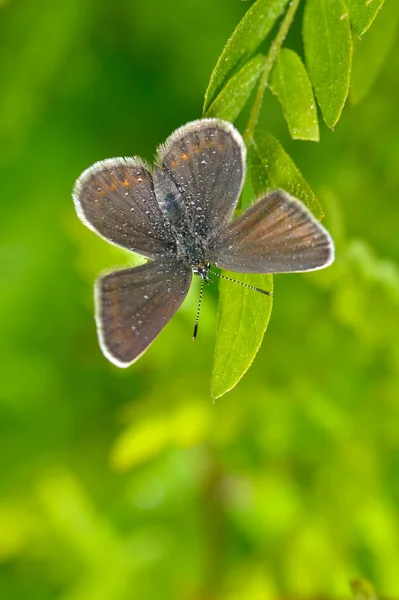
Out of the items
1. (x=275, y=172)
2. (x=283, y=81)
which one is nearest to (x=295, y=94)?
(x=283, y=81)

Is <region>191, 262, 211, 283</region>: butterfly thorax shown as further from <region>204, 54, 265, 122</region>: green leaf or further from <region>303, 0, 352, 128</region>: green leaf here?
<region>303, 0, 352, 128</region>: green leaf

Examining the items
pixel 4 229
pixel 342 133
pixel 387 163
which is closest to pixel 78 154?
pixel 4 229

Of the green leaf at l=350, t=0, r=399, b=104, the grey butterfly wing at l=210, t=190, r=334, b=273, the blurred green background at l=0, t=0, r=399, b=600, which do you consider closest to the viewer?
the grey butterfly wing at l=210, t=190, r=334, b=273

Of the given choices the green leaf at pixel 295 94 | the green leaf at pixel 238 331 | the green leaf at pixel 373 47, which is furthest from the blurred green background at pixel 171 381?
the green leaf at pixel 238 331

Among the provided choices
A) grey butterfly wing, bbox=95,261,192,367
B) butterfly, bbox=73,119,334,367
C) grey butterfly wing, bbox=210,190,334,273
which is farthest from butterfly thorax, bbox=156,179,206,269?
grey butterfly wing, bbox=210,190,334,273

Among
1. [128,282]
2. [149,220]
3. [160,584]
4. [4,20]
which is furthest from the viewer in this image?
[4,20]

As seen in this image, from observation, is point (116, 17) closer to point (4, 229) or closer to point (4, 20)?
point (4, 20)

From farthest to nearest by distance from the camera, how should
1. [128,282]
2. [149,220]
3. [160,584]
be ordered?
[160,584], [149,220], [128,282]

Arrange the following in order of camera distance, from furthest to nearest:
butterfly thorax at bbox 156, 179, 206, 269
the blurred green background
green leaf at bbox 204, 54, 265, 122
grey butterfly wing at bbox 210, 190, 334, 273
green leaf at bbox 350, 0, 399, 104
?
the blurred green background, butterfly thorax at bbox 156, 179, 206, 269, green leaf at bbox 350, 0, 399, 104, green leaf at bbox 204, 54, 265, 122, grey butterfly wing at bbox 210, 190, 334, 273
